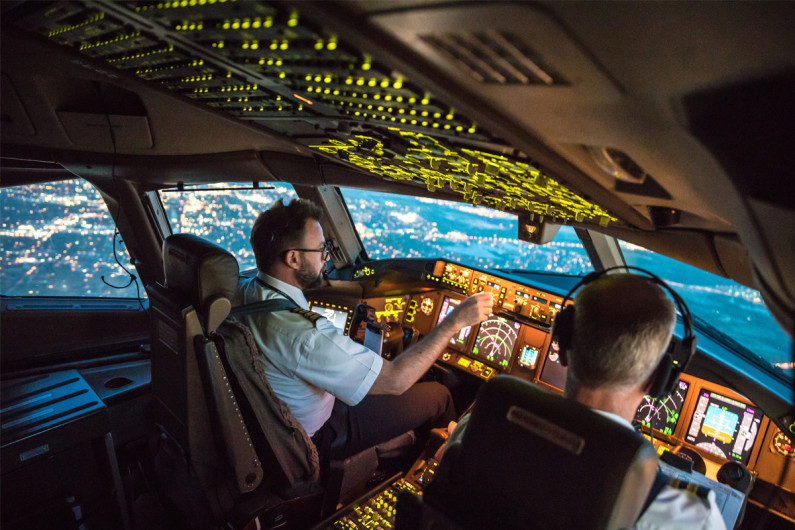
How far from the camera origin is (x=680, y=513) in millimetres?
782

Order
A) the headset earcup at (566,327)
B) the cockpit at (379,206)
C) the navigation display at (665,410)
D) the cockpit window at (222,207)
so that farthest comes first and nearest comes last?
the cockpit window at (222,207) < the navigation display at (665,410) < the headset earcup at (566,327) < the cockpit at (379,206)

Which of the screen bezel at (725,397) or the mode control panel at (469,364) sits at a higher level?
the screen bezel at (725,397)

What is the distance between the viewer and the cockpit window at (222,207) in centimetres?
321

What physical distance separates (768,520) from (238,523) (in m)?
2.06

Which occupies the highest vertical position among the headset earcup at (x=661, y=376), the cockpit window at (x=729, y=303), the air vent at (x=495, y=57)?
the air vent at (x=495, y=57)

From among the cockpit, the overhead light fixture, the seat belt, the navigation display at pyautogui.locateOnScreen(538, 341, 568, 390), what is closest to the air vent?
the cockpit

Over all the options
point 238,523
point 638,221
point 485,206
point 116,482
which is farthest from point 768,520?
point 116,482

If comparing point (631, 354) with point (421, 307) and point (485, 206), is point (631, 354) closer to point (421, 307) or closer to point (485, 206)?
point (485, 206)

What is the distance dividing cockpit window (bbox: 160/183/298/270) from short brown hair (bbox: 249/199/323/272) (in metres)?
1.26

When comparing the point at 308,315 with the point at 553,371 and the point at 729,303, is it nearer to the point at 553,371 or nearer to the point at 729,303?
the point at 553,371

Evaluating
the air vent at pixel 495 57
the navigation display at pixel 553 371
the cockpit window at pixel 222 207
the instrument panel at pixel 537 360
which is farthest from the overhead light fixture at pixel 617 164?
the cockpit window at pixel 222 207

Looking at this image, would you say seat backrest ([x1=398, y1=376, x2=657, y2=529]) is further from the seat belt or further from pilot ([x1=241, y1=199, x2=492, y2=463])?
the seat belt

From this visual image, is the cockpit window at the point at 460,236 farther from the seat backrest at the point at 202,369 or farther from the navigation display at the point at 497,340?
the seat backrest at the point at 202,369

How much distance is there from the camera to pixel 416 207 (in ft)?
9.86
